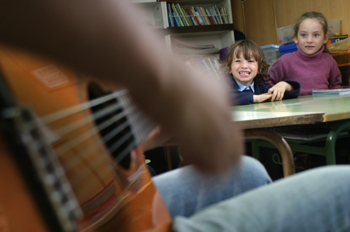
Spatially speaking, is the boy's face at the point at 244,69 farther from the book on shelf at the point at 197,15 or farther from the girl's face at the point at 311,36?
the book on shelf at the point at 197,15

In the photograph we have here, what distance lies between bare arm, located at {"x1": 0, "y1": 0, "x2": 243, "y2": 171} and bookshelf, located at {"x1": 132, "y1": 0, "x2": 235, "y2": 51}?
346cm

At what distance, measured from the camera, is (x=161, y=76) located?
334mm

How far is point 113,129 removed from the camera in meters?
0.34

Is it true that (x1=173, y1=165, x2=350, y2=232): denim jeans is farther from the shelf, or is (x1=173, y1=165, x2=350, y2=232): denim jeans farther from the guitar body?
the shelf

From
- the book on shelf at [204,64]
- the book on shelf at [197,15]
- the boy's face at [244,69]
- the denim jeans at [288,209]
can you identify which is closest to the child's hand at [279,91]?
the boy's face at [244,69]

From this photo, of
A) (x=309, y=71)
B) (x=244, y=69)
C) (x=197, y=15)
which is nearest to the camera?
(x=244, y=69)

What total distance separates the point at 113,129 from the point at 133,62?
3.4 inches

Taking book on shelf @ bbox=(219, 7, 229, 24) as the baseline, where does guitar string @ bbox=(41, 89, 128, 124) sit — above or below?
below

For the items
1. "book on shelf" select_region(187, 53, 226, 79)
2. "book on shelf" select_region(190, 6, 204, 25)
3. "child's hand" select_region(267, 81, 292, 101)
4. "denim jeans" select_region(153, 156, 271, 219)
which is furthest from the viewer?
"book on shelf" select_region(190, 6, 204, 25)

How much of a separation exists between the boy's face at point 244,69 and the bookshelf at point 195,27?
5.64 feet

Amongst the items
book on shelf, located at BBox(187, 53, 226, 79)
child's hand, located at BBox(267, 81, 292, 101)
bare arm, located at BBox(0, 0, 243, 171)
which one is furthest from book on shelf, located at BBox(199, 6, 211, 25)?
bare arm, located at BBox(0, 0, 243, 171)

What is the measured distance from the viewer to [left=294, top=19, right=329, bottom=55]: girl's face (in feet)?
8.10

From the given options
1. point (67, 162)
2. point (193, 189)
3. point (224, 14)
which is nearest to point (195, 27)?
point (224, 14)

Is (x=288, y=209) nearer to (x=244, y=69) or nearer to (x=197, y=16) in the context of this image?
(x=244, y=69)
